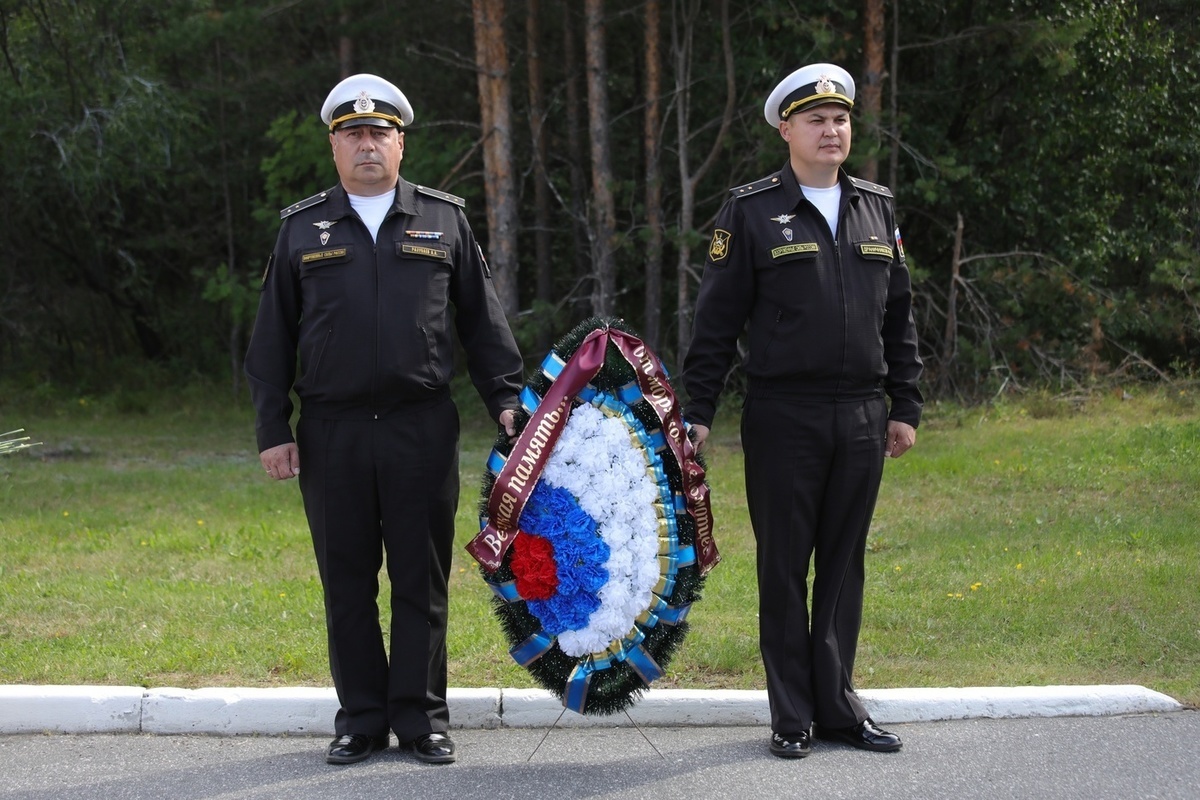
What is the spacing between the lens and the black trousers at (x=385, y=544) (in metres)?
4.23

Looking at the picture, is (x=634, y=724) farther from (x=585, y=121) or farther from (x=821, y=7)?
(x=585, y=121)

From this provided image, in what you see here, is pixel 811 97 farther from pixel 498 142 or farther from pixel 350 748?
pixel 498 142

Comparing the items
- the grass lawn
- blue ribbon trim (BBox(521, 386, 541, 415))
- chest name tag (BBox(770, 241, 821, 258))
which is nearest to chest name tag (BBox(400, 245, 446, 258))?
blue ribbon trim (BBox(521, 386, 541, 415))

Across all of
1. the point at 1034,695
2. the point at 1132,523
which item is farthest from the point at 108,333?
the point at 1034,695

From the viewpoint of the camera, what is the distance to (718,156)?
15.4 m

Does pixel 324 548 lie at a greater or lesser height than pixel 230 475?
greater

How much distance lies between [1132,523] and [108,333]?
17055mm

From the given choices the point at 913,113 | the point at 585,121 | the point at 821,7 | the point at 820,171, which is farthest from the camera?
the point at 585,121

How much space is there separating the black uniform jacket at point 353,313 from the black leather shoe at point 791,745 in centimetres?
152

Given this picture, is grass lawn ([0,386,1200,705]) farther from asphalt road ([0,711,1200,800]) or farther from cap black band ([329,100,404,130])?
cap black band ([329,100,404,130])

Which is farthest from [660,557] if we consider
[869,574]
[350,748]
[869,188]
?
[869,574]

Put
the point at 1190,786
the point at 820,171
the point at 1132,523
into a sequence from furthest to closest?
the point at 1132,523 → the point at 820,171 → the point at 1190,786

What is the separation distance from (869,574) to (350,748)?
133 inches

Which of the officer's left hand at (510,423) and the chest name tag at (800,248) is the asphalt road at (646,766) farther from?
the chest name tag at (800,248)
